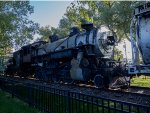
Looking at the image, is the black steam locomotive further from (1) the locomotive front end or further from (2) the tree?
(2) the tree

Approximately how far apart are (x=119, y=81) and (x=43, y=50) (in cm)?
1024

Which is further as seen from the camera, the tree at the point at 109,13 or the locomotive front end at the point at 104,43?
the tree at the point at 109,13

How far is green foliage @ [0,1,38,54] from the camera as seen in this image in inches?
1160

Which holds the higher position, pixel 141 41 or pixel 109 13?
pixel 109 13

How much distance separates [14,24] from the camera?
32.5m

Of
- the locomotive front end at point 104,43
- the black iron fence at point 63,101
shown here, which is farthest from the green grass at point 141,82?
the black iron fence at point 63,101

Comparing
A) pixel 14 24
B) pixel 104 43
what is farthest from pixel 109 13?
pixel 104 43

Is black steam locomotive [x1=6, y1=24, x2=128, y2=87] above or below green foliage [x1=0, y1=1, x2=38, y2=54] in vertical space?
below

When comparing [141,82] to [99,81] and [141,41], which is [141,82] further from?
[141,41]

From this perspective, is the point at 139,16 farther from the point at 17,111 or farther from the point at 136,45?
the point at 17,111

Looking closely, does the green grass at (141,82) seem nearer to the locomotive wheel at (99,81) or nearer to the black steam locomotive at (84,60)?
the black steam locomotive at (84,60)

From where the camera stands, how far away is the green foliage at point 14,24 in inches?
1160

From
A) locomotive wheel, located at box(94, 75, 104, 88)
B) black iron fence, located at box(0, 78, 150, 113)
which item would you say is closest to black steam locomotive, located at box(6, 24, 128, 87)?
locomotive wheel, located at box(94, 75, 104, 88)

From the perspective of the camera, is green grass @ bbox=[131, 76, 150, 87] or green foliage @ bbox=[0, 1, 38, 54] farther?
green foliage @ bbox=[0, 1, 38, 54]
